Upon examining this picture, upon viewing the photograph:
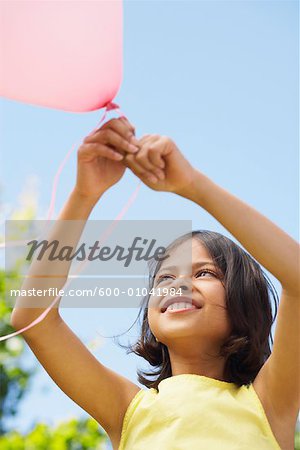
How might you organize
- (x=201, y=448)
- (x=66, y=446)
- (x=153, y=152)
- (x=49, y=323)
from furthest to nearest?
1. (x=66, y=446)
2. (x=49, y=323)
3. (x=201, y=448)
4. (x=153, y=152)

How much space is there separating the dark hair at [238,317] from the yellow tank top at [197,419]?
77mm

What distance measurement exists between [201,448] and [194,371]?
220mm

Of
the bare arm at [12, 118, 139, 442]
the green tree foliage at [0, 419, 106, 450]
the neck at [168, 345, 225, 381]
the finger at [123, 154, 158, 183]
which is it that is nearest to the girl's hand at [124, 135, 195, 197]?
the finger at [123, 154, 158, 183]

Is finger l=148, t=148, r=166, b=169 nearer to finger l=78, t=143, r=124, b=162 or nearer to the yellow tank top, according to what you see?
finger l=78, t=143, r=124, b=162

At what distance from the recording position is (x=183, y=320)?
154 centimetres

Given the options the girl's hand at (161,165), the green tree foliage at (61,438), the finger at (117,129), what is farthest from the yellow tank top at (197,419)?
the green tree foliage at (61,438)

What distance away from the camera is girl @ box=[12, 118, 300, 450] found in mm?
1353

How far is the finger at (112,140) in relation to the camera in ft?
4.24

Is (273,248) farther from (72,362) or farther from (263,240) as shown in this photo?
(72,362)

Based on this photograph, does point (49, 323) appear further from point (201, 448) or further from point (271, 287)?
point (271, 287)

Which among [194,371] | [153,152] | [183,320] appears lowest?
[194,371]

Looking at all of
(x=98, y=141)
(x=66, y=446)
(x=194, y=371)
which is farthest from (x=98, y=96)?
(x=66, y=446)

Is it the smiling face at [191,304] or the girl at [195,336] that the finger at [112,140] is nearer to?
the girl at [195,336]

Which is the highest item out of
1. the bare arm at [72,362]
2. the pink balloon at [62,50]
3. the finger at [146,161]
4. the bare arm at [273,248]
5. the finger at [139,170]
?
the pink balloon at [62,50]
